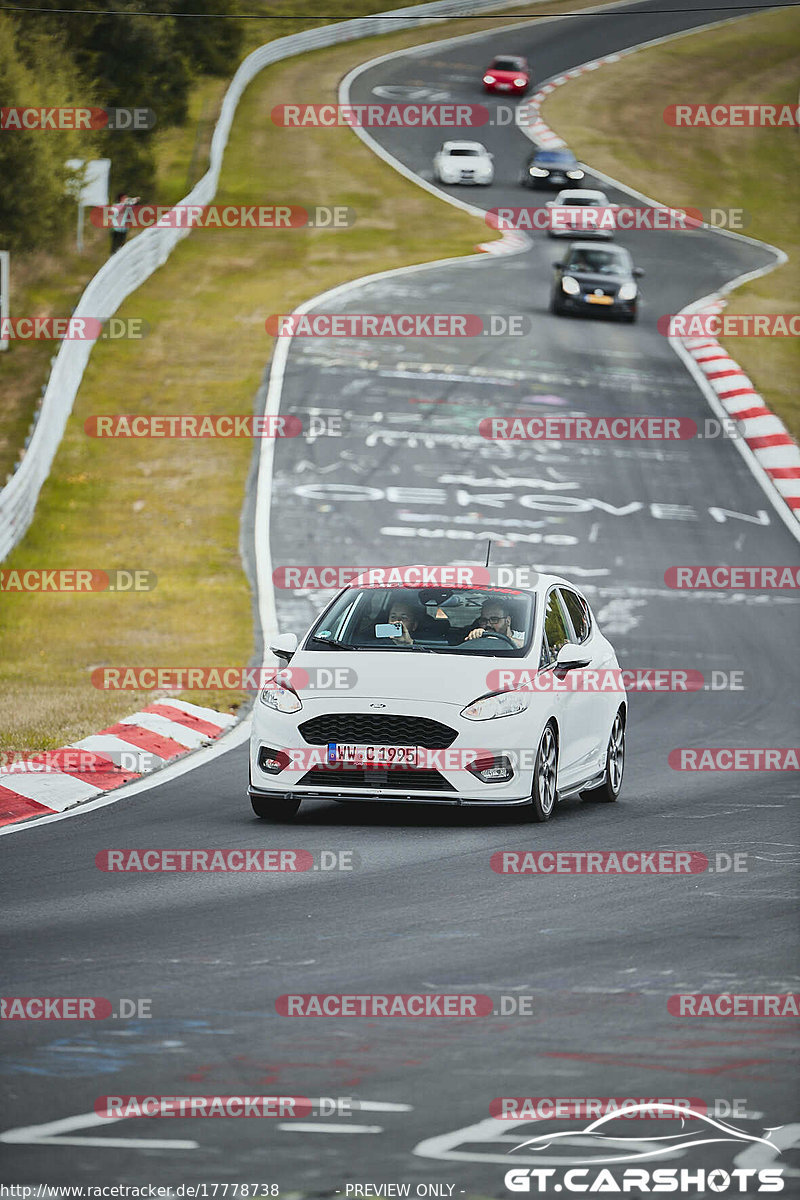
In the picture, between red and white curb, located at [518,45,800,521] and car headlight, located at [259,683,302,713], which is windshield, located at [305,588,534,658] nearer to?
car headlight, located at [259,683,302,713]

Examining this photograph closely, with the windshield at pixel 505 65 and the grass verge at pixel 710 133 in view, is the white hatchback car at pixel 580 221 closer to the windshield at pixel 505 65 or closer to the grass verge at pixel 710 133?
the grass verge at pixel 710 133

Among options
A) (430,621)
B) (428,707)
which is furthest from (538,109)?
(428,707)

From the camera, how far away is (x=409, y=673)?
11383 mm

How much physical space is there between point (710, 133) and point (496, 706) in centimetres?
6612

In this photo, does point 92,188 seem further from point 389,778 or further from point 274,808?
point 389,778

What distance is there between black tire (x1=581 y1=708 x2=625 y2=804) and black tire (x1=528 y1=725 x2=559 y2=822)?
1.02m

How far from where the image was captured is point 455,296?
133 feet

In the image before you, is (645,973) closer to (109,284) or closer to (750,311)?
(109,284)

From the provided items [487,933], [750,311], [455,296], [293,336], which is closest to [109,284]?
[293,336]

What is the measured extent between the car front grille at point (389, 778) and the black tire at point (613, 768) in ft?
6.28

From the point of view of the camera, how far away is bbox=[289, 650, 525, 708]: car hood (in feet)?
36.7

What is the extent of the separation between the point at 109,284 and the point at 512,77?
38.3 meters

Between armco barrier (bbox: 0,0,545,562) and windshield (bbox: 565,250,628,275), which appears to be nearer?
armco barrier (bbox: 0,0,545,562)

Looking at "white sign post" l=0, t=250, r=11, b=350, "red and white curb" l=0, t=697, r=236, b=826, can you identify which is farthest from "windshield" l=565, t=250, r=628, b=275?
"red and white curb" l=0, t=697, r=236, b=826
